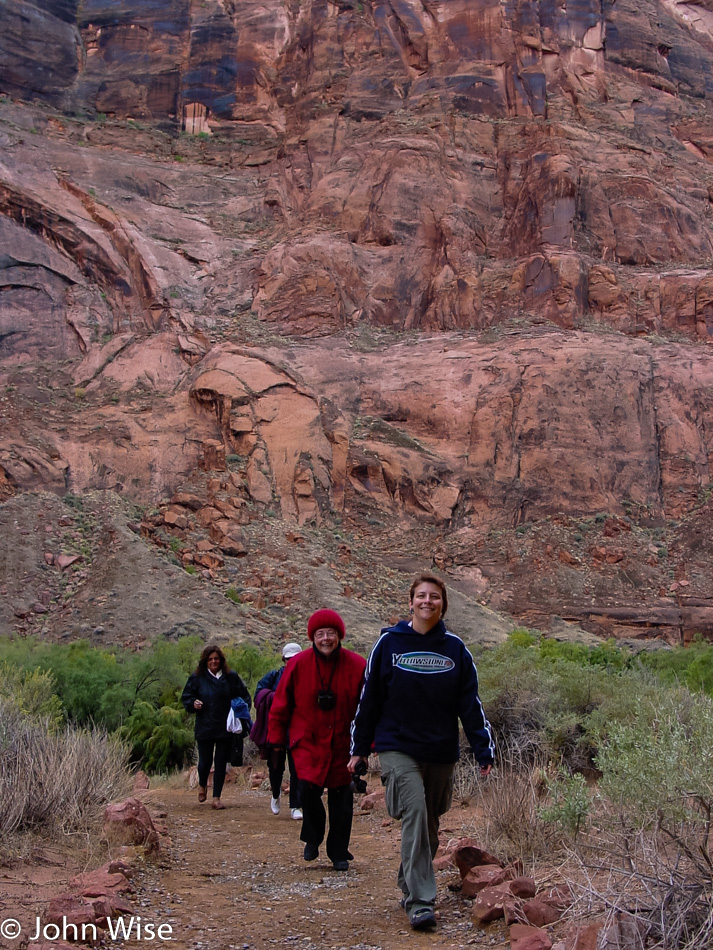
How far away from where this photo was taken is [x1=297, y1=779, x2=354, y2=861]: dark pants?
653cm

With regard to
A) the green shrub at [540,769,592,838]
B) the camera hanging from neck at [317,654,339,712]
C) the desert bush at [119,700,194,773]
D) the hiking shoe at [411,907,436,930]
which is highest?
the camera hanging from neck at [317,654,339,712]

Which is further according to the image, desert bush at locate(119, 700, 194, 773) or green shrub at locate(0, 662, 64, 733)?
desert bush at locate(119, 700, 194, 773)

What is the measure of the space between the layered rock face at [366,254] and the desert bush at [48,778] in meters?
25.0

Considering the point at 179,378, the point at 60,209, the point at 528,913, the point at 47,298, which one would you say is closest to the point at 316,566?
the point at 179,378

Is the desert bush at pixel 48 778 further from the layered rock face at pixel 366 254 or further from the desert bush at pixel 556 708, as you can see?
the layered rock face at pixel 366 254

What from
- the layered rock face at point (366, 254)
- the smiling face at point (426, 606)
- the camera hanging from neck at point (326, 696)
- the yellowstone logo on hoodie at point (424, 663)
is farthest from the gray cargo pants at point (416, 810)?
the layered rock face at point (366, 254)

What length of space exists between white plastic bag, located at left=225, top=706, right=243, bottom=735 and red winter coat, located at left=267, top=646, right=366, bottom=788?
128 inches

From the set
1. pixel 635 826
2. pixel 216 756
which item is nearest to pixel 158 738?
pixel 216 756

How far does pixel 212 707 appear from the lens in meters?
9.69

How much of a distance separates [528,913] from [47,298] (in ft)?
130

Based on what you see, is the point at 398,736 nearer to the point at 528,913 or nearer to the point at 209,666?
the point at 528,913

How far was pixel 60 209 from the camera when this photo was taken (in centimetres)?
4331

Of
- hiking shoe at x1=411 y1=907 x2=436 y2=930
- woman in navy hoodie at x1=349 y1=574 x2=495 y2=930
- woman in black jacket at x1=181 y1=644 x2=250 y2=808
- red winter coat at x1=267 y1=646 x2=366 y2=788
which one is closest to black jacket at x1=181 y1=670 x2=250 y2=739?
woman in black jacket at x1=181 y1=644 x2=250 y2=808

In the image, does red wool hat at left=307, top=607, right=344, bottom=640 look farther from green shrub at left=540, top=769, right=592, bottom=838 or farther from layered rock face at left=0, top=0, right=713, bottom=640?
layered rock face at left=0, top=0, right=713, bottom=640
